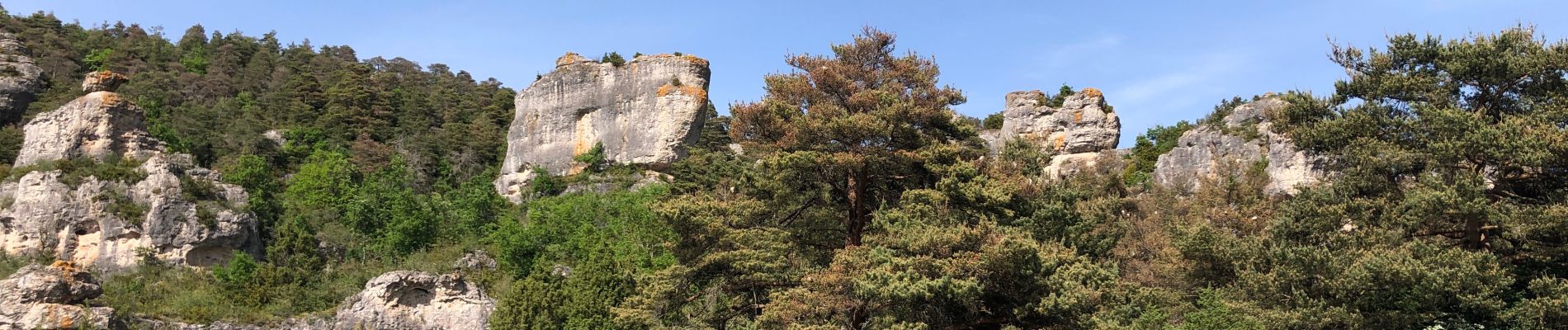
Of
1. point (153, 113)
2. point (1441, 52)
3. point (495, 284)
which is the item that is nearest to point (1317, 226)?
point (1441, 52)

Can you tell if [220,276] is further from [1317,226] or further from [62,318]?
[1317,226]

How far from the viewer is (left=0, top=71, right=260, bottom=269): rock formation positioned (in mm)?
36938

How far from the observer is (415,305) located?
31.3 metres

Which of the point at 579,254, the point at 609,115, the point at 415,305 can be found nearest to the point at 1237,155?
the point at 579,254

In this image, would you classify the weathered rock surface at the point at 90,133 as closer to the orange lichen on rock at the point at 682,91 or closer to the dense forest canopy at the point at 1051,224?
the orange lichen on rock at the point at 682,91

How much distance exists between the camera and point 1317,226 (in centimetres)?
1845

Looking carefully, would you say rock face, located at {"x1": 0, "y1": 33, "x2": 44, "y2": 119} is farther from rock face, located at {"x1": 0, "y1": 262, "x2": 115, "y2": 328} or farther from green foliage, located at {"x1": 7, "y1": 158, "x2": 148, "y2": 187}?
rock face, located at {"x1": 0, "y1": 262, "x2": 115, "y2": 328}

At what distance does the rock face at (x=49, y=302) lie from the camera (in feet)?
89.1

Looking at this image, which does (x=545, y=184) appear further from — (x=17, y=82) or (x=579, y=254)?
(x=17, y=82)

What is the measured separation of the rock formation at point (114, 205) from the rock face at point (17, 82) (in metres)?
10.2

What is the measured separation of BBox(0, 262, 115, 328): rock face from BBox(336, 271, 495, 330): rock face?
5.60 meters

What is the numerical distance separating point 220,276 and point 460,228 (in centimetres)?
818

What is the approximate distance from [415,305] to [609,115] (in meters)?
20.7

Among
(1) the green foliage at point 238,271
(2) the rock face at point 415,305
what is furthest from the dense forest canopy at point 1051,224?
(1) the green foliage at point 238,271
